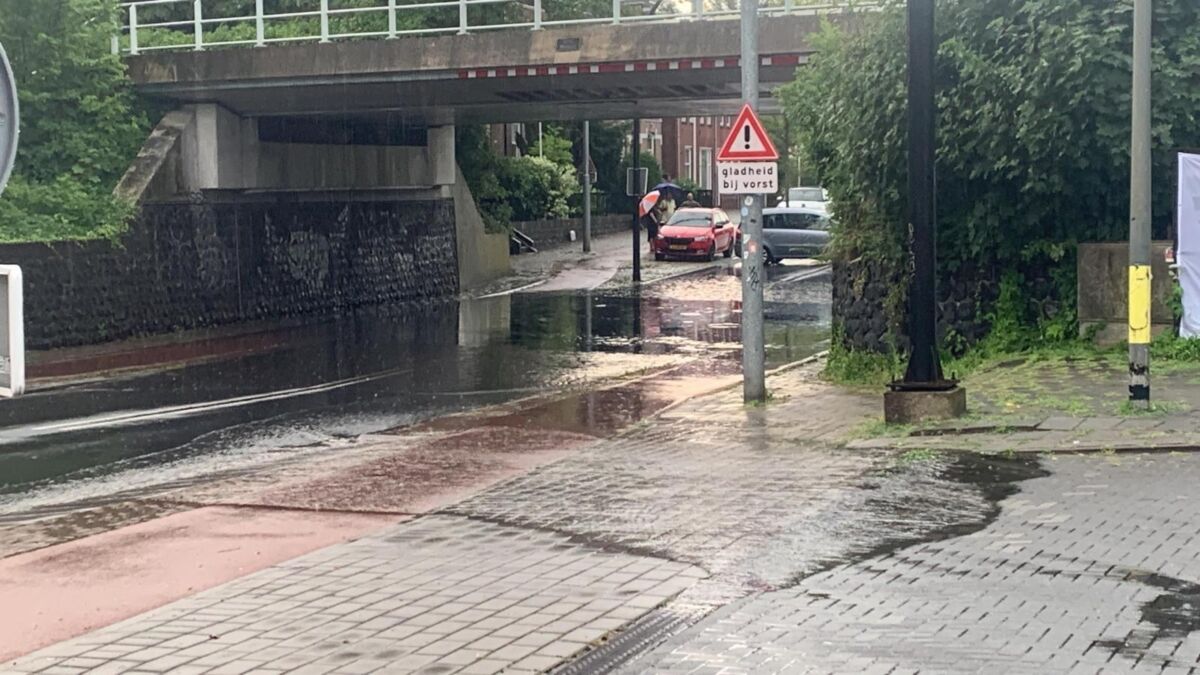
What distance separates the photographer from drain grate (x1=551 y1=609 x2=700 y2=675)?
634cm

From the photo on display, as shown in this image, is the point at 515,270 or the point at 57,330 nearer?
the point at 57,330

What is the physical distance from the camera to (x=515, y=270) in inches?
1699

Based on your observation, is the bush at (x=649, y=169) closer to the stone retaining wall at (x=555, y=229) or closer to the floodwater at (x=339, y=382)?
the stone retaining wall at (x=555, y=229)

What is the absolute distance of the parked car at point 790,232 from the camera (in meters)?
43.5

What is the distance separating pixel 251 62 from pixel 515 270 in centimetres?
1677

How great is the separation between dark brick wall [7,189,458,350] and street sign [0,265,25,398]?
18.4 metres

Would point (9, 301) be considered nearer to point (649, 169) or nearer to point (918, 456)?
point (918, 456)

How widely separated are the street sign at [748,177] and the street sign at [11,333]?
1017 cm

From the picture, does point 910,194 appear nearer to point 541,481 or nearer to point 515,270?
point 541,481

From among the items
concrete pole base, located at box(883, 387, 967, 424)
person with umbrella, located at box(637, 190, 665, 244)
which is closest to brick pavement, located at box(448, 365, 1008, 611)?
concrete pole base, located at box(883, 387, 967, 424)

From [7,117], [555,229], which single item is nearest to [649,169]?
[555,229]

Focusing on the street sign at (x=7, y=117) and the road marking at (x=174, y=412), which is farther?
the road marking at (x=174, y=412)

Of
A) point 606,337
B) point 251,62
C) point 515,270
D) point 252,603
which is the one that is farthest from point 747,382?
point 515,270

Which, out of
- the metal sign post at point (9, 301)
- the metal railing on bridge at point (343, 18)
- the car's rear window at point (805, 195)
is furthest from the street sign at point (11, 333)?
the car's rear window at point (805, 195)
